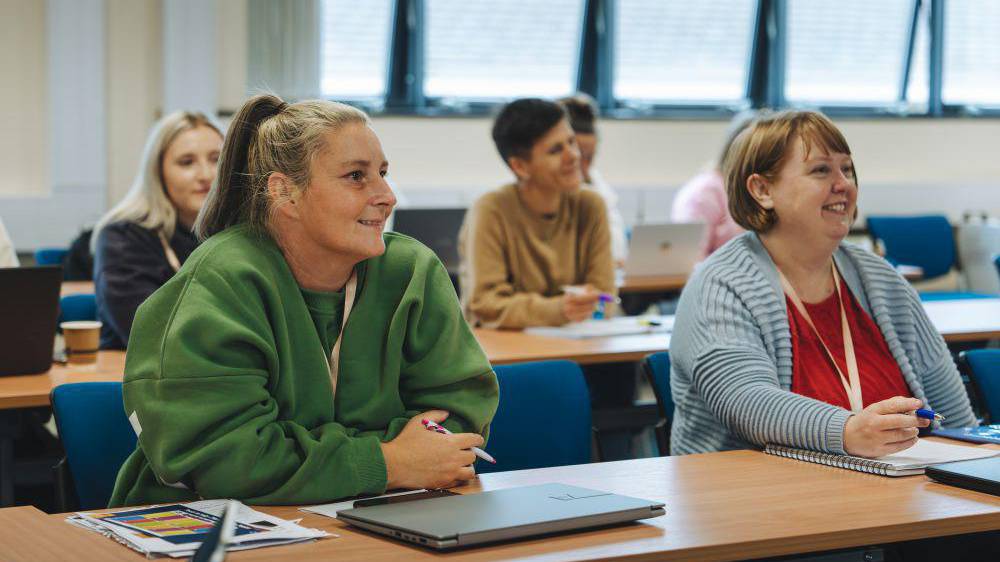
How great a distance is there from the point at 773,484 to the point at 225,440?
889mm

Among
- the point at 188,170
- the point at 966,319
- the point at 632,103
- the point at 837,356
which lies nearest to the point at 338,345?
the point at 837,356

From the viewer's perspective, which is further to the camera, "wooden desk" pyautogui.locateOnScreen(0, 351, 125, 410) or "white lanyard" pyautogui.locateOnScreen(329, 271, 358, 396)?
"wooden desk" pyautogui.locateOnScreen(0, 351, 125, 410)

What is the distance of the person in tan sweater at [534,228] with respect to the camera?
4023 millimetres

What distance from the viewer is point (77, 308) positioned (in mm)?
3854

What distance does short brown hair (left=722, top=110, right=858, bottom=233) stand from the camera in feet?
8.66

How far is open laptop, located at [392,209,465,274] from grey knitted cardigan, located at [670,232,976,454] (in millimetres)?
2423

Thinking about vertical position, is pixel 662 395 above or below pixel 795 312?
below

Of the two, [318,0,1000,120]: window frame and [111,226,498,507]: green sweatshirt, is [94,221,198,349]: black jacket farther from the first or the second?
[318,0,1000,120]: window frame

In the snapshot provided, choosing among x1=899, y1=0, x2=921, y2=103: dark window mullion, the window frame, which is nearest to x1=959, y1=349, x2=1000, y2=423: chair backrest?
the window frame

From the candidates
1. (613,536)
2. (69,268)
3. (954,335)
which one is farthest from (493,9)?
(613,536)

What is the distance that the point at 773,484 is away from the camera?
78.3 inches

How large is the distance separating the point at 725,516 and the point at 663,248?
3.78 m

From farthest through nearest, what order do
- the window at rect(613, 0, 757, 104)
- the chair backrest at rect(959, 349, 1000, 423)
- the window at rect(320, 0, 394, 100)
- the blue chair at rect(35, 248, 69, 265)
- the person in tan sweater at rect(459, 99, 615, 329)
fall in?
1. the window at rect(613, 0, 757, 104)
2. the window at rect(320, 0, 394, 100)
3. the blue chair at rect(35, 248, 69, 265)
4. the person in tan sweater at rect(459, 99, 615, 329)
5. the chair backrest at rect(959, 349, 1000, 423)

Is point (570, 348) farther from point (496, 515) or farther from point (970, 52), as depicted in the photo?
point (970, 52)
